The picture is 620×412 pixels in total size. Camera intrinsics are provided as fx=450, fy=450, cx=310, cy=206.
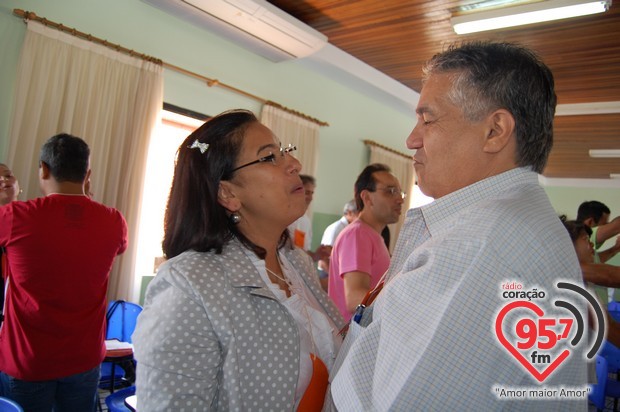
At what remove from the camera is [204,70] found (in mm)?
4660

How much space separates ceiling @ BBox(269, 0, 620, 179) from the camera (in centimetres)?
432

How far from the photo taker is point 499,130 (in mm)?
976

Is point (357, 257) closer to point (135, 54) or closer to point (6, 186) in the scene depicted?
point (6, 186)

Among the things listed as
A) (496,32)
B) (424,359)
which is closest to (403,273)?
(424,359)

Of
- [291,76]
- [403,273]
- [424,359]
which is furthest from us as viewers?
[291,76]

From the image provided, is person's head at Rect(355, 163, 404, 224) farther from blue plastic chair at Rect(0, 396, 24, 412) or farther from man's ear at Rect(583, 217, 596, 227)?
man's ear at Rect(583, 217, 596, 227)

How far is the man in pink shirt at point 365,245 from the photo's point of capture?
8.20 ft

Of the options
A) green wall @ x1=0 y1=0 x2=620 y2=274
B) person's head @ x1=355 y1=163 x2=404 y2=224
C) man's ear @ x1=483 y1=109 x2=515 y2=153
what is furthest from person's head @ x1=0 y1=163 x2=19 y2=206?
man's ear @ x1=483 y1=109 x2=515 y2=153

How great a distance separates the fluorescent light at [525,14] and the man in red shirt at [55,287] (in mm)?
3533

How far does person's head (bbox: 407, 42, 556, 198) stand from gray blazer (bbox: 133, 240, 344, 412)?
1.76ft

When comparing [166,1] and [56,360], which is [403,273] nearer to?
[56,360]

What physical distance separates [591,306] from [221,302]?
82cm

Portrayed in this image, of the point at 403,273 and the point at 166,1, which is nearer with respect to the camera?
the point at 403,273

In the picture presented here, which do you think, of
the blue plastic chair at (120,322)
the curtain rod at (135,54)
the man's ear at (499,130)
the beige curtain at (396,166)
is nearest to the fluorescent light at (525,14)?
the curtain rod at (135,54)
